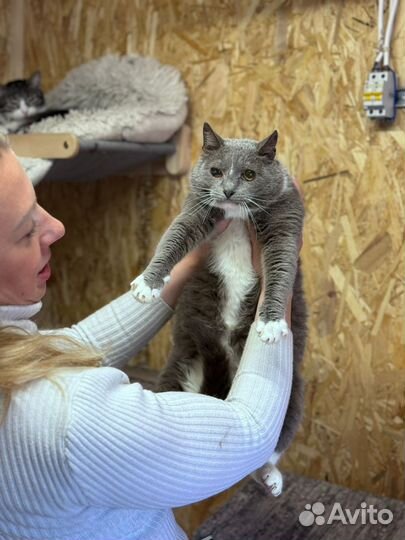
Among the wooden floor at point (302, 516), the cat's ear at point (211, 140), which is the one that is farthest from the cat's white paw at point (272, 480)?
the cat's ear at point (211, 140)

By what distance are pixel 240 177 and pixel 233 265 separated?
0.19 m

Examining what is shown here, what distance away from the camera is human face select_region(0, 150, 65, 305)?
0.86 metres

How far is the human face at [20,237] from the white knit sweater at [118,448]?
0.04 metres

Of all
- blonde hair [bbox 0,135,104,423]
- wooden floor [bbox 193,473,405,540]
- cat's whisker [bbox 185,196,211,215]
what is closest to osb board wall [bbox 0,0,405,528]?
wooden floor [bbox 193,473,405,540]

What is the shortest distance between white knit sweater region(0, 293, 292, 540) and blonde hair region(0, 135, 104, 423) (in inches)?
0.6

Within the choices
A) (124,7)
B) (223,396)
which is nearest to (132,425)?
(223,396)

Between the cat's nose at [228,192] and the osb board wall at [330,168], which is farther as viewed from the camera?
the osb board wall at [330,168]

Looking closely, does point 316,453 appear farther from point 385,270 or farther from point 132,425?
point 132,425

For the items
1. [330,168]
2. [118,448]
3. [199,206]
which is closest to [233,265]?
[199,206]

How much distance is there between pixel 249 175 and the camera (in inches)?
49.0

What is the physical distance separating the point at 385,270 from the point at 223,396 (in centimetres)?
71

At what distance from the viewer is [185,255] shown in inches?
50.5

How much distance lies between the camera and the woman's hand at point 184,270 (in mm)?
1315

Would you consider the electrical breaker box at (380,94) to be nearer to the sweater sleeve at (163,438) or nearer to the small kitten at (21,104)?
the sweater sleeve at (163,438)
